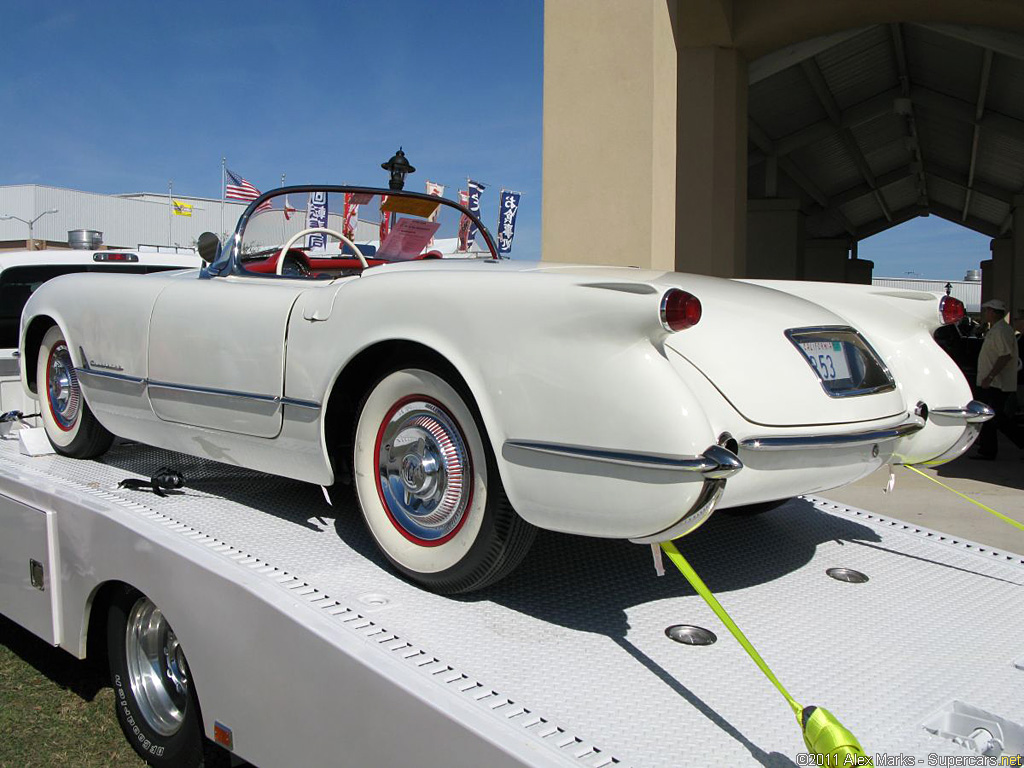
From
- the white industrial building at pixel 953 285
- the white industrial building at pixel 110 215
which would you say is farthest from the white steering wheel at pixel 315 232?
the white industrial building at pixel 953 285

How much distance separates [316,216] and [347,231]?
0.45 ft

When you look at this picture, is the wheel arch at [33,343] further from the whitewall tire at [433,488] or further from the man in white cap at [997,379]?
the man in white cap at [997,379]

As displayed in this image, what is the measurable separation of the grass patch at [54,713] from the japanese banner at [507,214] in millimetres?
17296

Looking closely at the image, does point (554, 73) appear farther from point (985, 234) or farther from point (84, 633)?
point (985, 234)

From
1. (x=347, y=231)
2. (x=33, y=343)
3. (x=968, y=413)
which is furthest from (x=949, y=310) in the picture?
(x=33, y=343)

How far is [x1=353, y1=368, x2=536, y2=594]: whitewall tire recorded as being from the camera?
216cm

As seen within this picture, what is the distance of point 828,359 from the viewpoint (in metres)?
2.29

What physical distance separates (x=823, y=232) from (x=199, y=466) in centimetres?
3137

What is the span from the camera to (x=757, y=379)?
2.08 metres

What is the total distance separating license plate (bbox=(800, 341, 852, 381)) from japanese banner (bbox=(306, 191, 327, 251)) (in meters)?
1.91

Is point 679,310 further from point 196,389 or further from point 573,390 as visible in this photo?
point 196,389

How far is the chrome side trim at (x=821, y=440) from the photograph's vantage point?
202 cm

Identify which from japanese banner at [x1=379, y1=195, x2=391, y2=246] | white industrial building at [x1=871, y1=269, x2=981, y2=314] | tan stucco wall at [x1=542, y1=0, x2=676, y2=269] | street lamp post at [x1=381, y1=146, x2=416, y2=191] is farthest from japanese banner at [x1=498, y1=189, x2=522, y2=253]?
white industrial building at [x1=871, y1=269, x2=981, y2=314]

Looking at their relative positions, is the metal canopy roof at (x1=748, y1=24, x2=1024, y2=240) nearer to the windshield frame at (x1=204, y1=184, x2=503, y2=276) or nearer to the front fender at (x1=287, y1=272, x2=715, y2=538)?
the windshield frame at (x1=204, y1=184, x2=503, y2=276)
